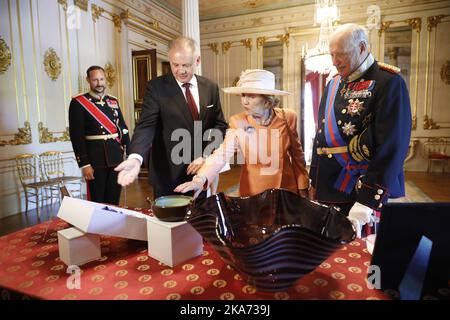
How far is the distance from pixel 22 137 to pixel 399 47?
7422 mm

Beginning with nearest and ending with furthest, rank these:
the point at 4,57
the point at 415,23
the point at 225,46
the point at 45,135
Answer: the point at 4,57 → the point at 45,135 → the point at 415,23 → the point at 225,46

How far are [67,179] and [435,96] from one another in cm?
740

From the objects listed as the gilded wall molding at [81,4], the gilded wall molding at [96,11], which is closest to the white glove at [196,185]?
the gilded wall molding at [81,4]

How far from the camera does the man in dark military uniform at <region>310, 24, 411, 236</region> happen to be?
44.9 inches

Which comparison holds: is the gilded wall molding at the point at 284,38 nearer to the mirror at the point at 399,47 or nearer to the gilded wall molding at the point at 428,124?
the mirror at the point at 399,47

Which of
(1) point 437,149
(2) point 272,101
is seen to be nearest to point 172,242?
(2) point 272,101

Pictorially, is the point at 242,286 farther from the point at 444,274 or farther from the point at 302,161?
the point at 302,161

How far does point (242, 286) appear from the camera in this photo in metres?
0.77

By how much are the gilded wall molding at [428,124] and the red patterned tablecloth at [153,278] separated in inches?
283

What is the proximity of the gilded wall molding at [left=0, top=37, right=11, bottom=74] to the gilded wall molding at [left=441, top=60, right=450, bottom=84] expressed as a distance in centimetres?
792

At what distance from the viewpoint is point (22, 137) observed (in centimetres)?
408

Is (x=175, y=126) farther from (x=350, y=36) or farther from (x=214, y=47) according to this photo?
(x=214, y=47)

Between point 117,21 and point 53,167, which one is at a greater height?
point 117,21

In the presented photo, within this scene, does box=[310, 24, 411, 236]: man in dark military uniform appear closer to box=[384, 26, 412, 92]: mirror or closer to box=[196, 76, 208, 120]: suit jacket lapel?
box=[196, 76, 208, 120]: suit jacket lapel
